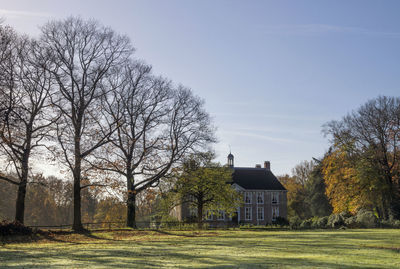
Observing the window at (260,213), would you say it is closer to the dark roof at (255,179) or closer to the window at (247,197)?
the window at (247,197)

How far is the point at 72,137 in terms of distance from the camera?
31625mm

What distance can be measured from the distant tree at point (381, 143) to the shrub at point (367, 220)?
7.06 ft

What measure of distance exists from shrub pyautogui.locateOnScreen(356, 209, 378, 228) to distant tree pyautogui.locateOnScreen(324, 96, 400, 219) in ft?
7.06

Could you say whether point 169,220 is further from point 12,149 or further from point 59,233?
point 12,149

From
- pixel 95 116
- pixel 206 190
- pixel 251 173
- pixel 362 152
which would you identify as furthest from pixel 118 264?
pixel 251 173

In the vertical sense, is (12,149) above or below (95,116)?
below

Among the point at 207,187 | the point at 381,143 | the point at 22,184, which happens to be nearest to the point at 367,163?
the point at 381,143

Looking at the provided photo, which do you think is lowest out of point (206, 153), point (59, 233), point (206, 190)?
point (59, 233)

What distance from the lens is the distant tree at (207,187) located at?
42.3 meters

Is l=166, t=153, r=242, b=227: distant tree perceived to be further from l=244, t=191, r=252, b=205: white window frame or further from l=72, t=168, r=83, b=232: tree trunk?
l=244, t=191, r=252, b=205: white window frame

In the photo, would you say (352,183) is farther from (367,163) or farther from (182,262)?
(182,262)

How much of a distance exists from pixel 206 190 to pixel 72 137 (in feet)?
59.4

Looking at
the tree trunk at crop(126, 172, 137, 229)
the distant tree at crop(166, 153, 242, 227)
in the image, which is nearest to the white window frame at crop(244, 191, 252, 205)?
the distant tree at crop(166, 153, 242, 227)

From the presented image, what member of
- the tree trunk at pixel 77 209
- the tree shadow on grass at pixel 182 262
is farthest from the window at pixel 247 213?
the tree shadow on grass at pixel 182 262
